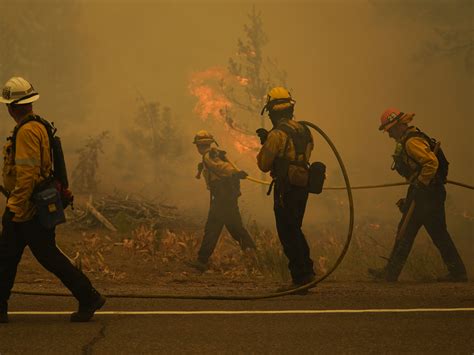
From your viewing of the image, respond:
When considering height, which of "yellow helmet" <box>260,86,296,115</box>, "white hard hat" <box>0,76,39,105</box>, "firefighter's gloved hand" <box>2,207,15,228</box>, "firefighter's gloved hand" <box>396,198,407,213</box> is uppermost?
"yellow helmet" <box>260,86,296,115</box>

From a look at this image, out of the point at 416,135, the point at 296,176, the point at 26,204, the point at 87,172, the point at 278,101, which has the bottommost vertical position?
the point at 87,172

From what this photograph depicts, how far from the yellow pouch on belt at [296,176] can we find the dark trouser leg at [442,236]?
202 centimetres

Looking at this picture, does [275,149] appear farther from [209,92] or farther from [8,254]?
[209,92]

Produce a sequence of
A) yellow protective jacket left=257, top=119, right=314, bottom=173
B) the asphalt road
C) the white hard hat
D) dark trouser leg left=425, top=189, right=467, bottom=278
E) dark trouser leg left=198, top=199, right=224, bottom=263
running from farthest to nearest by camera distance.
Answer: dark trouser leg left=198, top=199, right=224, bottom=263 → dark trouser leg left=425, top=189, right=467, bottom=278 → yellow protective jacket left=257, top=119, right=314, bottom=173 → the white hard hat → the asphalt road

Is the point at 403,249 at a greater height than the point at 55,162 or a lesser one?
greater

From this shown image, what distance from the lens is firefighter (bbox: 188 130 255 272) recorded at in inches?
371

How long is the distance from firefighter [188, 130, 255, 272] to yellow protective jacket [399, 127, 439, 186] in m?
2.59

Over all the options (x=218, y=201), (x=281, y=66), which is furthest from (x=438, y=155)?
(x=281, y=66)

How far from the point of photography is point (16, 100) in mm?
5008

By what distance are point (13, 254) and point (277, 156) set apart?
258cm

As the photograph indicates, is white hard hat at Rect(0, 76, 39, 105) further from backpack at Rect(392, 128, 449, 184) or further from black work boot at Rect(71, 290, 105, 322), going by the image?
backpack at Rect(392, 128, 449, 184)

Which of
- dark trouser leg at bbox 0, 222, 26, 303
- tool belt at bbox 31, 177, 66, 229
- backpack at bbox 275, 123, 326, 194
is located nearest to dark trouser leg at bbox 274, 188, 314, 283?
backpack at bbox 275, 123, 326, 194

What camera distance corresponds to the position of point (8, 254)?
5.06 m

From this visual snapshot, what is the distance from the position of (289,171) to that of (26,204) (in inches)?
99.9
